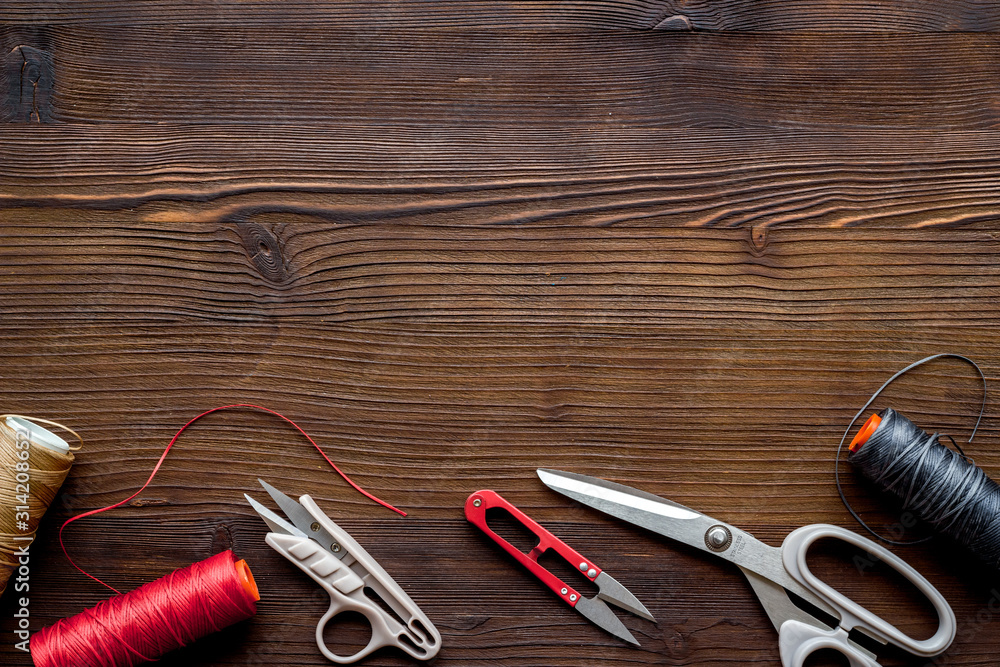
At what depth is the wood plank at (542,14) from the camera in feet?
3.25

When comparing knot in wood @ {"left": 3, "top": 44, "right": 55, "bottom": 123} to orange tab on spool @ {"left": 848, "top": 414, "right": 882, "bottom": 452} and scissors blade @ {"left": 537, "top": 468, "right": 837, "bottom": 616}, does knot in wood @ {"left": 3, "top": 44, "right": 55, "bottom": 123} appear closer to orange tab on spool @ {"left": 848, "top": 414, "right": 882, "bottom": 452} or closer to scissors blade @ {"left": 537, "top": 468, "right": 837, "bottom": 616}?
scissors blade @ {"left": 537, "top": 468, "right": 837, "bottom": 616}

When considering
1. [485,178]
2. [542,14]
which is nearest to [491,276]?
[485,178]

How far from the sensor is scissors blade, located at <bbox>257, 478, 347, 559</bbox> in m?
0.91

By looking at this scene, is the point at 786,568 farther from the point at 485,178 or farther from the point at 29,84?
the point at 29,84

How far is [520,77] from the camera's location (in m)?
0.99

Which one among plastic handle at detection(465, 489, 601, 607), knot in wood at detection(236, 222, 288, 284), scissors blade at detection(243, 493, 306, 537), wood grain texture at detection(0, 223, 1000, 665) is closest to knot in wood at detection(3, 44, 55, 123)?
wood grain texture at detection(0, 223, 1000, 665)

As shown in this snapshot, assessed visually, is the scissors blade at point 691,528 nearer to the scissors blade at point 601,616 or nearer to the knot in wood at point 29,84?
the scissors blade at point 601,616

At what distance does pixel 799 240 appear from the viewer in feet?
3.20

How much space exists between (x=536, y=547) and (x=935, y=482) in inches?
21.0

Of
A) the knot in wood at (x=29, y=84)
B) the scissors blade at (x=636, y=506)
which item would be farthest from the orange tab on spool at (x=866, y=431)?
the knot in wood at (x=29, y=84)

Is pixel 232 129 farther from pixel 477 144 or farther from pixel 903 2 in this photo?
pixel 903 2

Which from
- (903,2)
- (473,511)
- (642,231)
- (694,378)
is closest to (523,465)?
(473,511)

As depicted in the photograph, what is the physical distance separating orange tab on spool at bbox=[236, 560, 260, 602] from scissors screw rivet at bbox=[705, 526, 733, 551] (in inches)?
23.8

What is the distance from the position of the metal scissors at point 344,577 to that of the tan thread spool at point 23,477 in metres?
0.26
